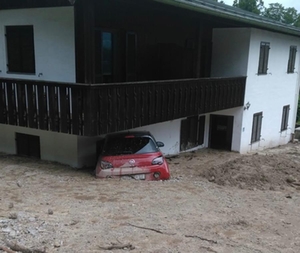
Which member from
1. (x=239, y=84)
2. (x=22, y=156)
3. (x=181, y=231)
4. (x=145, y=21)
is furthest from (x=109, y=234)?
(x=239, y=84)

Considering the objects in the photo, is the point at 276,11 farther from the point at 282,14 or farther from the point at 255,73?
the point at 255,73

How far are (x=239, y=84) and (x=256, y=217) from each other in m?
9.24

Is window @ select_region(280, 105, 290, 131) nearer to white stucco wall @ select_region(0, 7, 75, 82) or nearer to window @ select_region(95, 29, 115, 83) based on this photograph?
window @ select_region(95, 29, 115, 83)

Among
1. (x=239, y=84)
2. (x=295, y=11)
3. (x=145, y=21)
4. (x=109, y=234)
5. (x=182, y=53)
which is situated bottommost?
(x=109, y=234)

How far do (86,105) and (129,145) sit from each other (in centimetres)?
188

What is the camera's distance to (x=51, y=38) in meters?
10.6

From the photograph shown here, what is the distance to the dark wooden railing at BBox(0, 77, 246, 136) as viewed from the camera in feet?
27.8

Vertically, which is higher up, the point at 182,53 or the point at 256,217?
the point at 182,53

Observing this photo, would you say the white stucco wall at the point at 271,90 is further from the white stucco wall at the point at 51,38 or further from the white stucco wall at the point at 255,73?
the white stucco wall at the point at 51,38

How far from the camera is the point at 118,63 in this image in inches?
471

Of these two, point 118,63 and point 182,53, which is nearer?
point 118,63

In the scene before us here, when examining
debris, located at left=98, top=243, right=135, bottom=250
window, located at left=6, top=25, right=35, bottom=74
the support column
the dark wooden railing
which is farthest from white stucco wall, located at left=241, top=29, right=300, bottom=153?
debris, located at left=98, top=243, right=135, bottom=250

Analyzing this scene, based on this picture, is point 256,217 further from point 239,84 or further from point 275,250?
point 239,84

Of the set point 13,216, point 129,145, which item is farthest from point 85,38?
point 13,216
